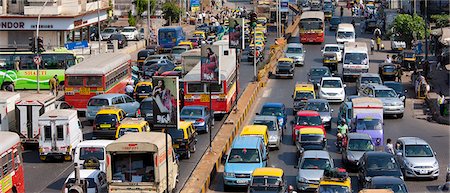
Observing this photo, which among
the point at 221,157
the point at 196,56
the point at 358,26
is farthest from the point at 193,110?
the point at 358,26

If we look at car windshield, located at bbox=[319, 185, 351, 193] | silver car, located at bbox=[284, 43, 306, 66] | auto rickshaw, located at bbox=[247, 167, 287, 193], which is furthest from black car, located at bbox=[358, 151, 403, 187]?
silver car, located at bbox=[284, 43, 306, 66]

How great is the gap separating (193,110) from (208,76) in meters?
1.75

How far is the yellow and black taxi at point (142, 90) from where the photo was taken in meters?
53.7

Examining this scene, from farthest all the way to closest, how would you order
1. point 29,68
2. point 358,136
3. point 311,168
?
point 29,68, point 358,136, point 311,168

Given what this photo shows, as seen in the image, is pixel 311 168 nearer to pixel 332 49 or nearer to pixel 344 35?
pixel 332 49

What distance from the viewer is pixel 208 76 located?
1795 inches

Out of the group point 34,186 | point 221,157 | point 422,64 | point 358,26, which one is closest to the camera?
point 34,186

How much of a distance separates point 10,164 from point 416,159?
1447cm

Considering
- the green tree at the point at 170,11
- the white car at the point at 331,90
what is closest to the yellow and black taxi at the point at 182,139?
the white car at the point at 331,90

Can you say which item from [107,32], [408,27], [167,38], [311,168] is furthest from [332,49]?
[311,168]

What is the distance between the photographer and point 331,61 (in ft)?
Result: 220

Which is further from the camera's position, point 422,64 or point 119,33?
point 119,33

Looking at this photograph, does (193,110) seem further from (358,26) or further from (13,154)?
(358,26)

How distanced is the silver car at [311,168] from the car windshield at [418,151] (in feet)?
11.4
